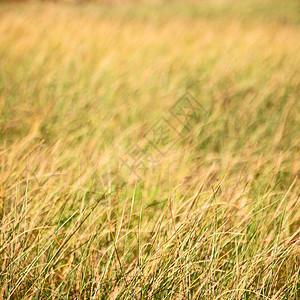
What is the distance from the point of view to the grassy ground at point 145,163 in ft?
2.97

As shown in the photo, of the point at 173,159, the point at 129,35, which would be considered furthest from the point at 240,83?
the point at 129,35

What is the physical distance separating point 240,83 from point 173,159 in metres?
1.55

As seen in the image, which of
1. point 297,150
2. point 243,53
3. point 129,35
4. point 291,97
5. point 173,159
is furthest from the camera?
point 129,35

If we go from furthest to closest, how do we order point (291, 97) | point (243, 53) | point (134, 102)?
1. point (243, 53)
2. point (291, 97)
3. point (134, 102)

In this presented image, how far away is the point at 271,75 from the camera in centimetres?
289

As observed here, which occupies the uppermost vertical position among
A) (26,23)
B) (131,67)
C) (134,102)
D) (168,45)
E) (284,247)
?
(26,23)

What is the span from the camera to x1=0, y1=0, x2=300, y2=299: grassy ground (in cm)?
91

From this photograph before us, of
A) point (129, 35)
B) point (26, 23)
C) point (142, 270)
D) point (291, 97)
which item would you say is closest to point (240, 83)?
point (291, 97)

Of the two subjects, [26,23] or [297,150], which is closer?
[297,150]

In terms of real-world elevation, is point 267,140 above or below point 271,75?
below

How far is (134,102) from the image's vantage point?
2201 mm

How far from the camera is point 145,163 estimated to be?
1.53 m

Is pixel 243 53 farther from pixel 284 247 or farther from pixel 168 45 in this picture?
pixel 284 247

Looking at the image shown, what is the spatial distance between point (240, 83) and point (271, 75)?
1.71 ft
